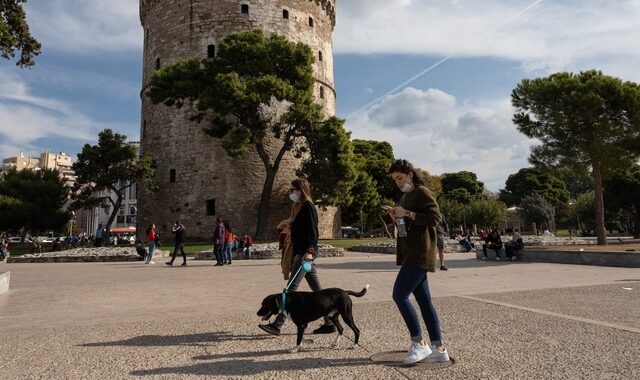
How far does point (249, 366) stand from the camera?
11.6ft

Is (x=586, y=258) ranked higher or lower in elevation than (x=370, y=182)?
lower

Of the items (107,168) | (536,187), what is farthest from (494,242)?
(536,187)

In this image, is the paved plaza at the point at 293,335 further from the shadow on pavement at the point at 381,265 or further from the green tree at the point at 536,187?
the green tree at the point at 536,187

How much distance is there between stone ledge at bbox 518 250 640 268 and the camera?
1191cm

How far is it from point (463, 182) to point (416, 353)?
241 feet

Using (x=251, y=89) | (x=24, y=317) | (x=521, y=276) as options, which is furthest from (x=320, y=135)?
(x=24, y=317)

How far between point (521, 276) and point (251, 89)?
718 inches

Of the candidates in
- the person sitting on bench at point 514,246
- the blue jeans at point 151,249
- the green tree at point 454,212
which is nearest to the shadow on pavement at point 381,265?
the person sitting on bench at point 514,246

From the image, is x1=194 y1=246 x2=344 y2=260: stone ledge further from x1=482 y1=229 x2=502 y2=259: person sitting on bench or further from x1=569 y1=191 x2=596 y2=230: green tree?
x1=569 y1=191 x2=596 y2=230: green tree

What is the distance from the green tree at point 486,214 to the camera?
50969 millimetres

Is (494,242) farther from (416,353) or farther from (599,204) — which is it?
(416,353)

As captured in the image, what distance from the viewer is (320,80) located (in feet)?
111

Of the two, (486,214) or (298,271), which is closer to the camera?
(298,271)

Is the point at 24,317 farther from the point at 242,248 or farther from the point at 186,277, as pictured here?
the point at 242,248
